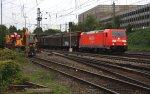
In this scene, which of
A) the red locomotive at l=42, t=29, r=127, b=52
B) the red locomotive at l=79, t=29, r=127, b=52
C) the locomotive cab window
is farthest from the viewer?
the locomotive cab window

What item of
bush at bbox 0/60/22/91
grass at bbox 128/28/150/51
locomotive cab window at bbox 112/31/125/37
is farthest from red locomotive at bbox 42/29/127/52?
bush at bbox 0/60/22/91

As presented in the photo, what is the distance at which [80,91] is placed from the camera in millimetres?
12367

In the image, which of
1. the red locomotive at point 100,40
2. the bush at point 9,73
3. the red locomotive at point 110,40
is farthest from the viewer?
the red locomotive at point 100,40

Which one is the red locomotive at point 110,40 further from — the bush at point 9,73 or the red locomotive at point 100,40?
the bush at point 9,73

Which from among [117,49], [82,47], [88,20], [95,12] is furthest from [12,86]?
[95,12]

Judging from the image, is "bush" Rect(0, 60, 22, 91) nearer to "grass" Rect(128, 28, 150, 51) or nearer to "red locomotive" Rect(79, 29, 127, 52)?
"red locomotive" Rect(79, 29, 127, 52)

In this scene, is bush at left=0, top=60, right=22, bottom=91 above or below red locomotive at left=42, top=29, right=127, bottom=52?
below

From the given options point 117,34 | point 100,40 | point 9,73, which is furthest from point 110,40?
Answer: point 9,73

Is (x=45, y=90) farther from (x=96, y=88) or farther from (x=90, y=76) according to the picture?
(x=90, y=76)

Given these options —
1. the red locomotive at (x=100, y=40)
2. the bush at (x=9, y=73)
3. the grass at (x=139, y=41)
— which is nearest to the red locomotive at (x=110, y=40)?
the red locomotive at (x=100, y=40)

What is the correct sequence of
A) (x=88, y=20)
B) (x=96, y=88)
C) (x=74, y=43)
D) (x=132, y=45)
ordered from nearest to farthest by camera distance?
(x=96, y=88) < (x=74, y=43) < (x=132, y=45) < (x=88, y=20)

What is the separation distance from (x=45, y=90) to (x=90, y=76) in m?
5.50

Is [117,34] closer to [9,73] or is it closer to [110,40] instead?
[110,40]

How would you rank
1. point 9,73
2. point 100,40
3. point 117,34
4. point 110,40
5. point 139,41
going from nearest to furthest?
1. point 9,73
2. point 110,40
3. point 117,34
4. point 100,40
5. point 139,41
